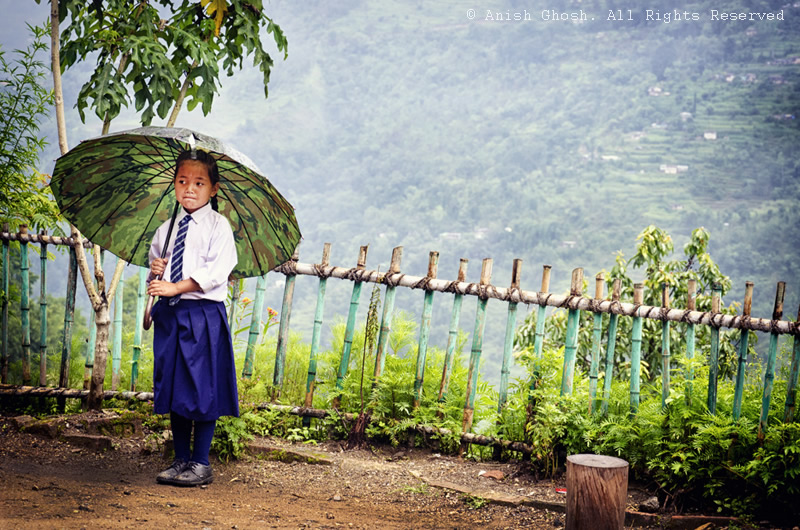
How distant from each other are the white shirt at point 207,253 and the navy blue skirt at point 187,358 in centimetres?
9

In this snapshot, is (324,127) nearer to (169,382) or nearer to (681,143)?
(681,143)

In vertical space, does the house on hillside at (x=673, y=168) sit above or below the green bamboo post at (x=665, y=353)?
above

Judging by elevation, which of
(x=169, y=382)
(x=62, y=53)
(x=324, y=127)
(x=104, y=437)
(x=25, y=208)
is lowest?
(x=104, y=437)

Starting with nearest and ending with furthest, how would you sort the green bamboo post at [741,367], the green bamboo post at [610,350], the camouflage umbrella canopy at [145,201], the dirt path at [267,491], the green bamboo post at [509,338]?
the dirt path at [267,491]
the camouflage umbrella canopy at [145,201]
the green bamboo post at [741,367]
the green bamboo post at [610,350]
the green bamboo post at [509,338]

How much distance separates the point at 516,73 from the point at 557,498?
30.7m

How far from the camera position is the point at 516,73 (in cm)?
3231

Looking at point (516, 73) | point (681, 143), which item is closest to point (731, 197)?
point (681, 143)

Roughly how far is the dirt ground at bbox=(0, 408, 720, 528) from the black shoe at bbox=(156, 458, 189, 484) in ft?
0.15

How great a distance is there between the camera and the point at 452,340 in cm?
448

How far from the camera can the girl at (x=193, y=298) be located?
10.8ft

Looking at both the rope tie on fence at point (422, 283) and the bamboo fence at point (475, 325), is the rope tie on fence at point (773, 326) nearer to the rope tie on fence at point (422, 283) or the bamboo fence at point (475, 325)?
the bamboo fence at point (475, 325)

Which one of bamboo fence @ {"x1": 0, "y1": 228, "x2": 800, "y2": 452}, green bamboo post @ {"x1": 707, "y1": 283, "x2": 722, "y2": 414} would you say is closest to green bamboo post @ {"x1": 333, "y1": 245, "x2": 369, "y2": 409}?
bamboo fence @ {"x1": 0, "y1": 228, "x2": 800, "y2": 452}

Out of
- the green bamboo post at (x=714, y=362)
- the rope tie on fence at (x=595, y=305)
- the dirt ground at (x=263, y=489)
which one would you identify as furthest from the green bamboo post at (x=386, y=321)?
the green bamboo post at (x=714, y=362)

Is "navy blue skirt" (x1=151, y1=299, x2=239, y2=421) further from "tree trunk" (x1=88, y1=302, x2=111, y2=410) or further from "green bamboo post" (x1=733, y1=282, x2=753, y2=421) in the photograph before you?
"green bamboo post" (x1=733, y1=282, x2=753, y2=421)
